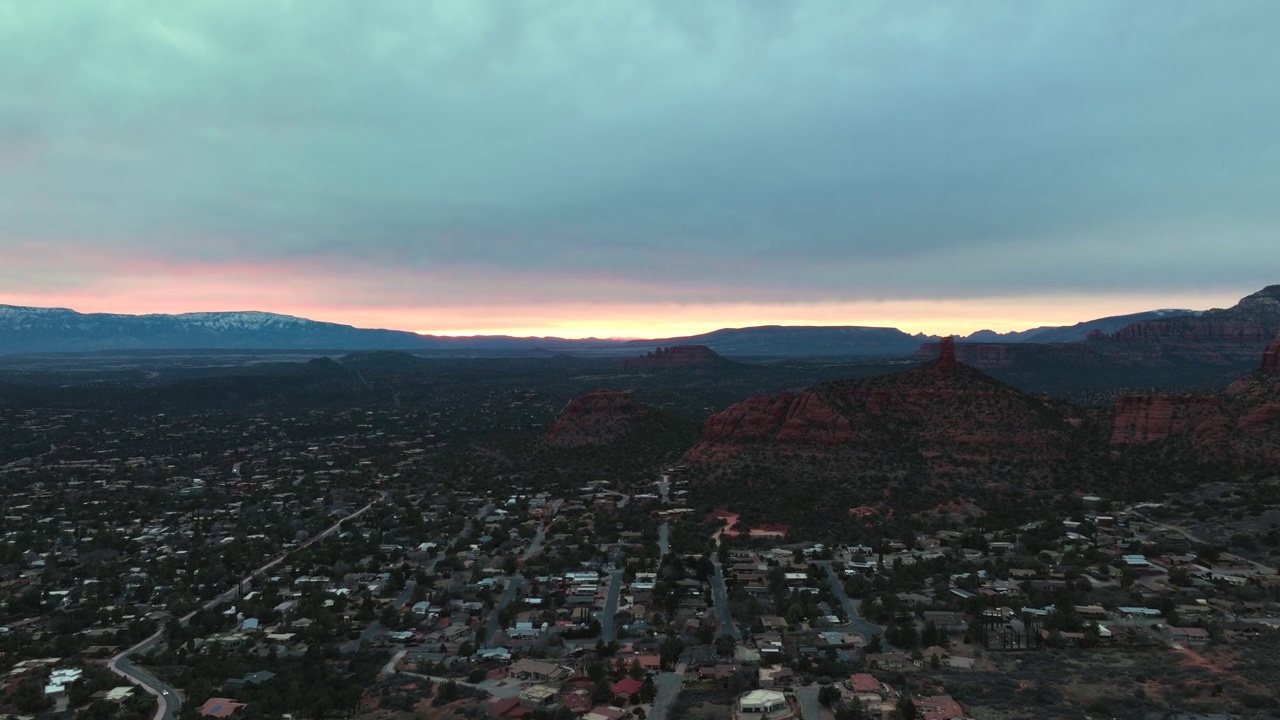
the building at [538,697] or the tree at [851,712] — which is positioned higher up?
the tree at [851,712]

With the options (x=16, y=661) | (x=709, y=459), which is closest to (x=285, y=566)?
(x=16, y=661)

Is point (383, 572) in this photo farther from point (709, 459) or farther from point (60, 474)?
point (60, 474)

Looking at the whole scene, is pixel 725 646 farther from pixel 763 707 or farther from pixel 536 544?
pixel 536 544

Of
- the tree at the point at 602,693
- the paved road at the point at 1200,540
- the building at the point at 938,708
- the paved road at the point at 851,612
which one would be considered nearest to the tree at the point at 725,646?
the paved road at the point at 851,612

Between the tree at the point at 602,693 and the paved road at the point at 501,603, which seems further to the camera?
the paved road at the point at 501,603

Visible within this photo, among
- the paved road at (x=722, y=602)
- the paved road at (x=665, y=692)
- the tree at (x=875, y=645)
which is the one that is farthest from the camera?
the paved road at (x=722, y=602)

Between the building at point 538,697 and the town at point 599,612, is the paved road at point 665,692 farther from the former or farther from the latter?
the building at point 538,697

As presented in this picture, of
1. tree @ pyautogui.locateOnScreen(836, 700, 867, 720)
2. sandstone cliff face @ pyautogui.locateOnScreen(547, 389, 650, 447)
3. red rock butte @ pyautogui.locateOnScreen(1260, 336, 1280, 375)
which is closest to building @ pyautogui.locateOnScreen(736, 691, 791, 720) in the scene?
tree @ pyautogui.locateOnScreen(836, 700, 867, 720)

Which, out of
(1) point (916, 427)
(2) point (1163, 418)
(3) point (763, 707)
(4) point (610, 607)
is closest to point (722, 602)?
(4) point (610, 607)

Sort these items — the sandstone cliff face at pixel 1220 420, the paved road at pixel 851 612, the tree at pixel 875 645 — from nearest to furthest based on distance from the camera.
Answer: the tree at pixel 875 645 < the paved road at pixel 851 612 < the sandstone cliff face at pixel 1220 420
